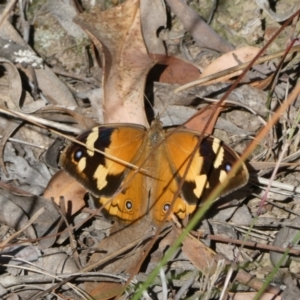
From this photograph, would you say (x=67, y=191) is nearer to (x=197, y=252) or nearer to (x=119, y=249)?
(x=119, y=249)

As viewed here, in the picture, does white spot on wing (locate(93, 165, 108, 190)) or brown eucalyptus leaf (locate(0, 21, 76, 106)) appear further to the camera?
brown eucalyptus leaf (locate(0, 21, 76, 106))

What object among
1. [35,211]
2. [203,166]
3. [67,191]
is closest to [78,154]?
[67,191]

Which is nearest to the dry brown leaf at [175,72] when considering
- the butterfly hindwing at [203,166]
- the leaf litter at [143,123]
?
the leaf litter at [143,123]

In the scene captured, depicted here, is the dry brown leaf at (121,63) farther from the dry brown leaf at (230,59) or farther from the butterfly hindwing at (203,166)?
the butterfly hindwing at (203,166)

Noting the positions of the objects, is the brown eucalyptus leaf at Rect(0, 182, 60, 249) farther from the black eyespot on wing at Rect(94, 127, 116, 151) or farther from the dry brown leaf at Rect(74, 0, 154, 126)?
the dry brown leaf at Rect(74, 0, 154, 126)

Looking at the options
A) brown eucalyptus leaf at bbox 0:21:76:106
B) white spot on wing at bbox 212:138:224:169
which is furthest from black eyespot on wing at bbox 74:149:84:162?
white spot on wing at bbox 212:138:224:169

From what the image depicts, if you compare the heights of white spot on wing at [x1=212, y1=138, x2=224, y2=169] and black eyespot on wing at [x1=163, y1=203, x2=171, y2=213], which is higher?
white spot on wing at [x1=212, y1=138, x2=224, y2=169]

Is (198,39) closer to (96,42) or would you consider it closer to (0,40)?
(96,42)

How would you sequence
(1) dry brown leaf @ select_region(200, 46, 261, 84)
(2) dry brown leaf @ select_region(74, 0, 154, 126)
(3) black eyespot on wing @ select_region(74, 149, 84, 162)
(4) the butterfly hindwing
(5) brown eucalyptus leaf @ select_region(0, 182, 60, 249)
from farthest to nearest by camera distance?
(1) dry brown leaf @ select_region(200, 46, 261, 84) → (2) dry brown leaf @ select_region(74, 0, 154, 126) → (5) brown eucalyptus leaf @ select_region(0, 182, 60, 249) → (3) black eyespot on wing @ select_region(74, 149, 84, 162) → (4) the butterfly hindwing
